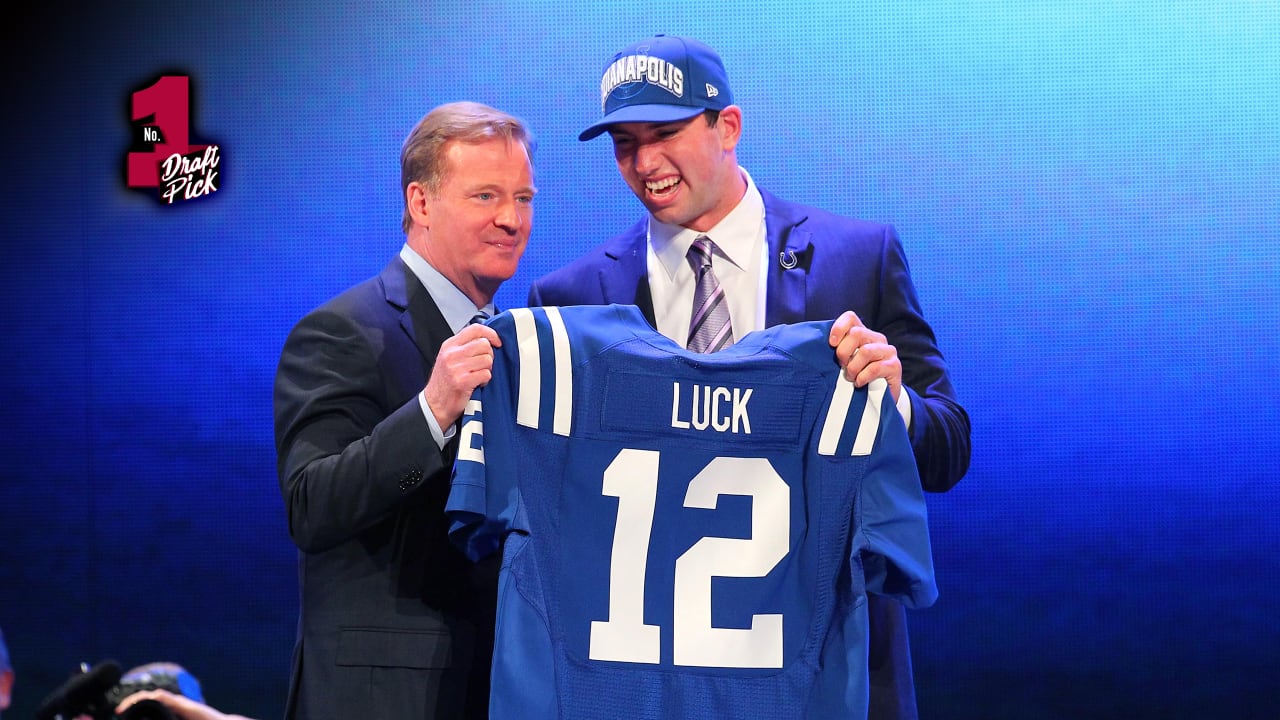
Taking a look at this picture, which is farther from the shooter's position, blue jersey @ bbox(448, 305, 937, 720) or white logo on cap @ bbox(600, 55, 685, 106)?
white logo on cap @ bbox(600, 55, 685, 106)

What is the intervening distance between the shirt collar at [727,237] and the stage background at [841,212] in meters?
1.70

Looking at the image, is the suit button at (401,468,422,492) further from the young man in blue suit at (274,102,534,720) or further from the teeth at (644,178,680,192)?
the teeth at (644,178,680,192)

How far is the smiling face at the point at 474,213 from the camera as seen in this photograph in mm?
2162

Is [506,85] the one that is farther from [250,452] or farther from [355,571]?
[355,571]

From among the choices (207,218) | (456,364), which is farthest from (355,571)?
(207,218)

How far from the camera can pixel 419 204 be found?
2205 millimetres

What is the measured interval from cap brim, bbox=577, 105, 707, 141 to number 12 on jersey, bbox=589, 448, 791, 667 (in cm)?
63

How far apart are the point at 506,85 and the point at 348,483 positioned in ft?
7.84

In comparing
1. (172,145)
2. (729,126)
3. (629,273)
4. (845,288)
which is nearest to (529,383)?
(629,273)

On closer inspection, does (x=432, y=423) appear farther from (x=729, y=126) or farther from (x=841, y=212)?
(x=841, y=212)

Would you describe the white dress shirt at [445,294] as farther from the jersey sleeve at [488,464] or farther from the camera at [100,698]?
the camera at [100,698]

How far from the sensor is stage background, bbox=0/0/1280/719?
13.1 feet

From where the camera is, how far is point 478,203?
2.16 metres

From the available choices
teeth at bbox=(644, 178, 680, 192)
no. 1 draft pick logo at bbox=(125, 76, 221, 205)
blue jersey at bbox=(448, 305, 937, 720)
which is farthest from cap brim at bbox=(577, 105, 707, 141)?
no. 1 draft pick logo at bbox=(125, 76, 221, 205)
